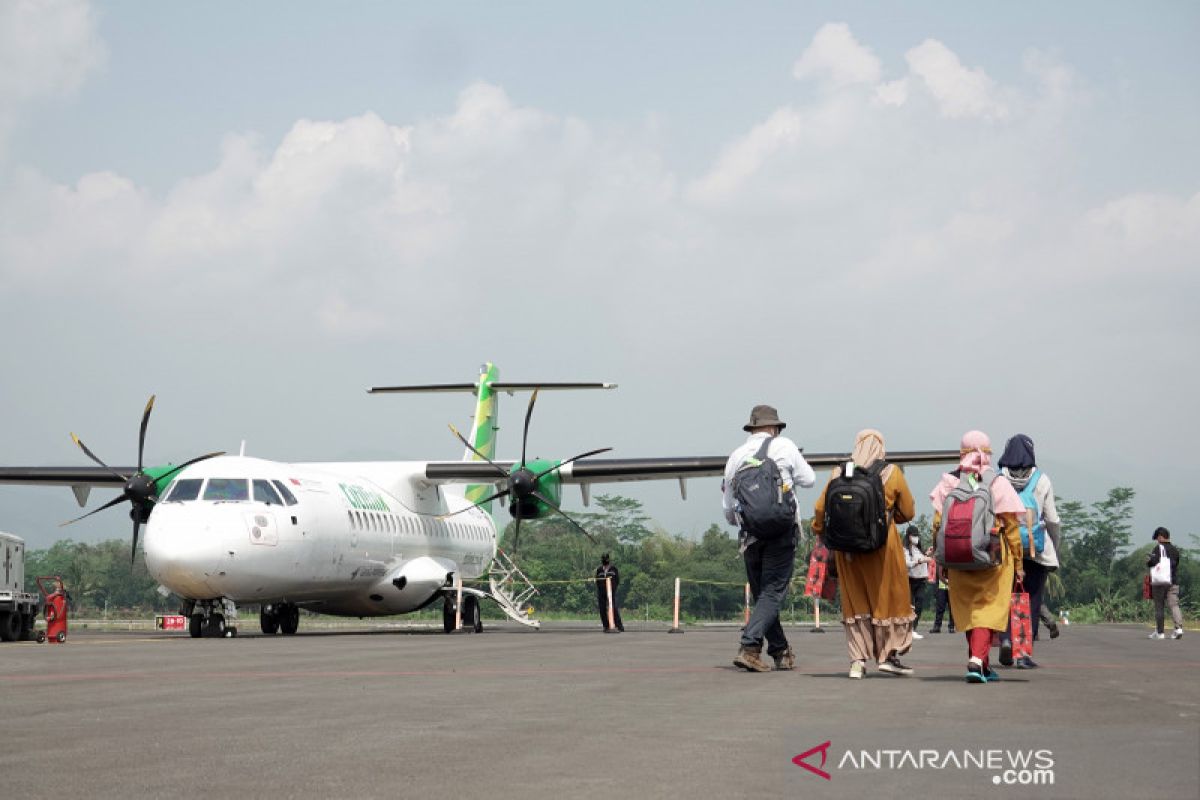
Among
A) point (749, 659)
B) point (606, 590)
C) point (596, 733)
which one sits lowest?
point (596, 733)

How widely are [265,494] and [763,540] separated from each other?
13440 mm

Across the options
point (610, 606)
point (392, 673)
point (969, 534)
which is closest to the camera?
point (969, 534)

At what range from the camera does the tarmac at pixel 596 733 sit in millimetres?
5359

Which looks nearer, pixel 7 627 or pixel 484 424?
pixel 7 627

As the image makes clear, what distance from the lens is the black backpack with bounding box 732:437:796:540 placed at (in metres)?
11.4

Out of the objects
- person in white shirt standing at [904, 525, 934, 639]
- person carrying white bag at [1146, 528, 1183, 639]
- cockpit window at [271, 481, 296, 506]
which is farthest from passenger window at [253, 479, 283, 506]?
person carrying white bag at [1146, 528, 1183, 639]

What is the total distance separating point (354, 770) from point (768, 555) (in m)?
6.45

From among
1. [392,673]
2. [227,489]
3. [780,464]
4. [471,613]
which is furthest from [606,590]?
[780,464]

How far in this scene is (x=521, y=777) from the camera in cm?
556

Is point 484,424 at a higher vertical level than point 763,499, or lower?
higher

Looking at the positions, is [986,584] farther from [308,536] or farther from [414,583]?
[414,583]

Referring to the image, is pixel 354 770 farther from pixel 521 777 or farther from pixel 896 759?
pixel 896 759

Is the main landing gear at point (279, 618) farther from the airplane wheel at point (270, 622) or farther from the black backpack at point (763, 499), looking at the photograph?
the black backpack at point (763, 499)

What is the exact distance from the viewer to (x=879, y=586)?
10.9m
